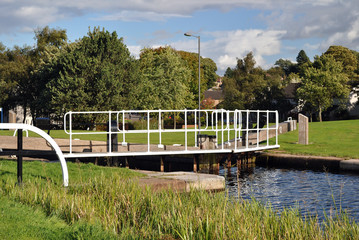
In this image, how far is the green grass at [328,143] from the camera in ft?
72.8

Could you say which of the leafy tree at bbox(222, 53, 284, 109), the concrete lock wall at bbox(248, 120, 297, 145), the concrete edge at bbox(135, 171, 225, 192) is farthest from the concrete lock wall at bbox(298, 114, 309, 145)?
the leafy tree at bbox(222, 53, 284, 109)

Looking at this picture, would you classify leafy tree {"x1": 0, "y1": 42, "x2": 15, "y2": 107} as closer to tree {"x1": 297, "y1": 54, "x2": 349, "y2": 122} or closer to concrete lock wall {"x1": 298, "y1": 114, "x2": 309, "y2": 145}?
tree {"x1": 297, "y1": 54, "x2": 349, "y2": 122}

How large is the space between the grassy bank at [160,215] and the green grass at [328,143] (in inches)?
525

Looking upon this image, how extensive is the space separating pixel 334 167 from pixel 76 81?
1110 inches

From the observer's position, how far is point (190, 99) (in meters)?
63.8

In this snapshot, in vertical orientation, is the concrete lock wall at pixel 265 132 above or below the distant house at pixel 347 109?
below

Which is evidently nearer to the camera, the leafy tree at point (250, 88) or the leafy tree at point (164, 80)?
the leafy tree at point (164, 80)

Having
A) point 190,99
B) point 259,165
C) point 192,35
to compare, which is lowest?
point 259,165

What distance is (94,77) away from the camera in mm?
44625

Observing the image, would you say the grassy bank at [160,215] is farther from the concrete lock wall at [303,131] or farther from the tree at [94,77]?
the tree at [94,77]

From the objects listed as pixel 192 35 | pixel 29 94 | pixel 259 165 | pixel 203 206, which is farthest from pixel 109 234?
pixel 29 94

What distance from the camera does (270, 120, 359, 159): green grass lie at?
2220cm

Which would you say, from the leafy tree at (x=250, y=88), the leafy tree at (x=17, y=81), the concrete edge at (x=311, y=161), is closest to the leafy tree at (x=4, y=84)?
the leafy tree at (x=17, y=81)

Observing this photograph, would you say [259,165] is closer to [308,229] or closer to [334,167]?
[334,167]
